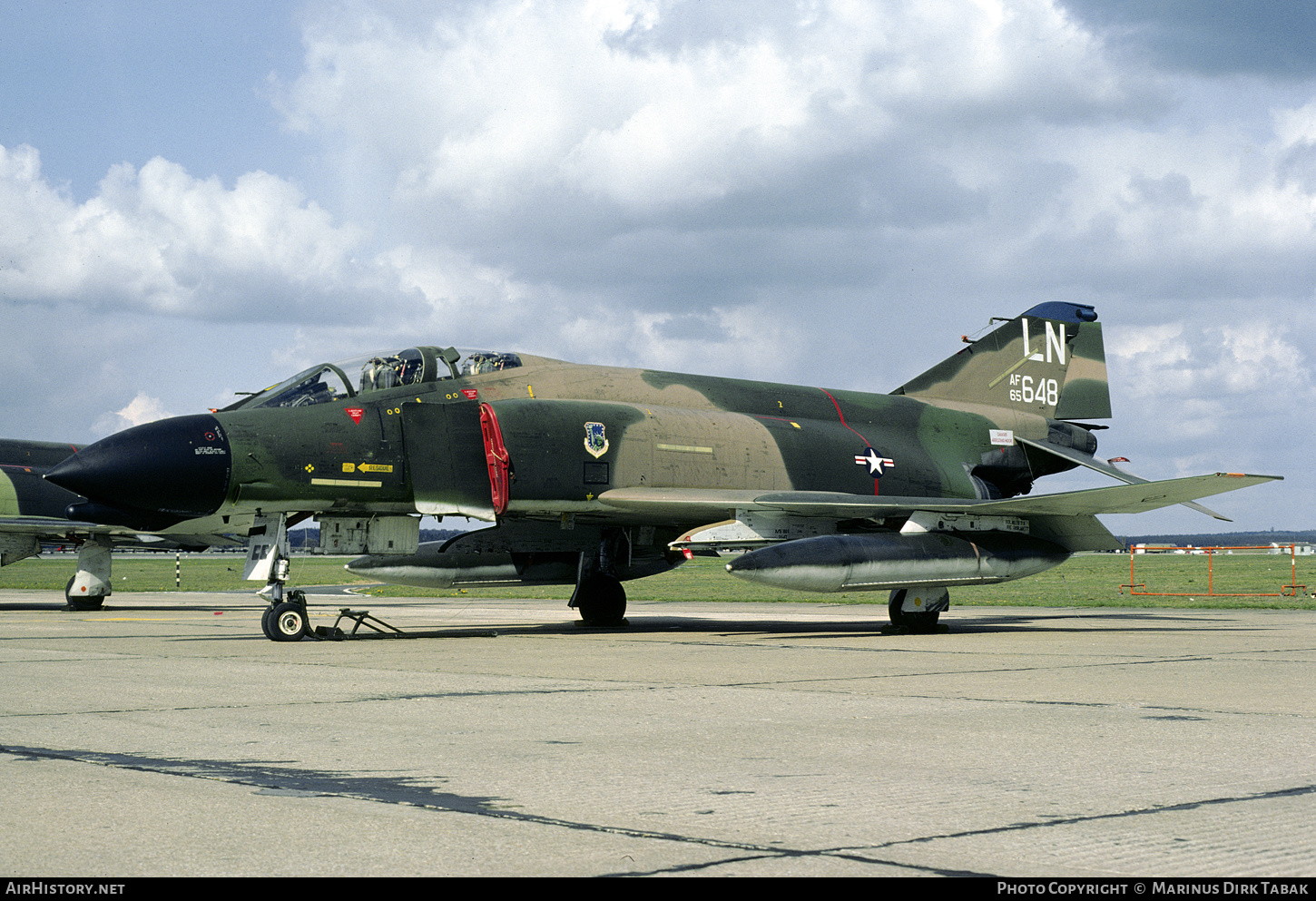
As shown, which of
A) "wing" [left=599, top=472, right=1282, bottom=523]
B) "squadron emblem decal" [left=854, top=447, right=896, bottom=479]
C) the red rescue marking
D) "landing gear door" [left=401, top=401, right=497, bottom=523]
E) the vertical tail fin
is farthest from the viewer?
the vertical tail fin

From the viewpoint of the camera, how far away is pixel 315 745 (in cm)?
587

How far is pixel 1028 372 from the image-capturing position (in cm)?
2056

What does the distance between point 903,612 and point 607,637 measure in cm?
381

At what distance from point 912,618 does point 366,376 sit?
24.0ft

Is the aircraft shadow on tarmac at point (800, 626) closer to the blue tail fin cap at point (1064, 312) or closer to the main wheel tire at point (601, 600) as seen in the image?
the main wheel tire at point (601, 600)

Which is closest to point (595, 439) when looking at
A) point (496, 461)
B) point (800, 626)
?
point (496, 461)

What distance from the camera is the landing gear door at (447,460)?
14.0 meters

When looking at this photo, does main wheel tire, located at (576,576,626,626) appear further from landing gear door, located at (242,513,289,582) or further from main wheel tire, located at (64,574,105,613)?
main wheel tire, located at (64,574,105,613)

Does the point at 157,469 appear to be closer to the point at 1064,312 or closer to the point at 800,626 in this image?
the point at 800,626

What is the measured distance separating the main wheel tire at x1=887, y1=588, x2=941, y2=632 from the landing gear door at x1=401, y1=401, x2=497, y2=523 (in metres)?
5.21

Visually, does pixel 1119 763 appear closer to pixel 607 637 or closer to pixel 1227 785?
pixel 1227 785

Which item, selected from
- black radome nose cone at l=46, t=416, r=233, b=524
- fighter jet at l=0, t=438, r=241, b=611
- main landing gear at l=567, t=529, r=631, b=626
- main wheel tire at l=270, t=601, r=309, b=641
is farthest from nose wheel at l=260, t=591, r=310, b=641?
fighter jet at l=0, t=438, r=241, b=611

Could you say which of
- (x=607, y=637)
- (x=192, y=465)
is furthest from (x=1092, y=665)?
(x=192, y=465)

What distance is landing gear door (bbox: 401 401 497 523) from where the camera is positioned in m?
14.0
